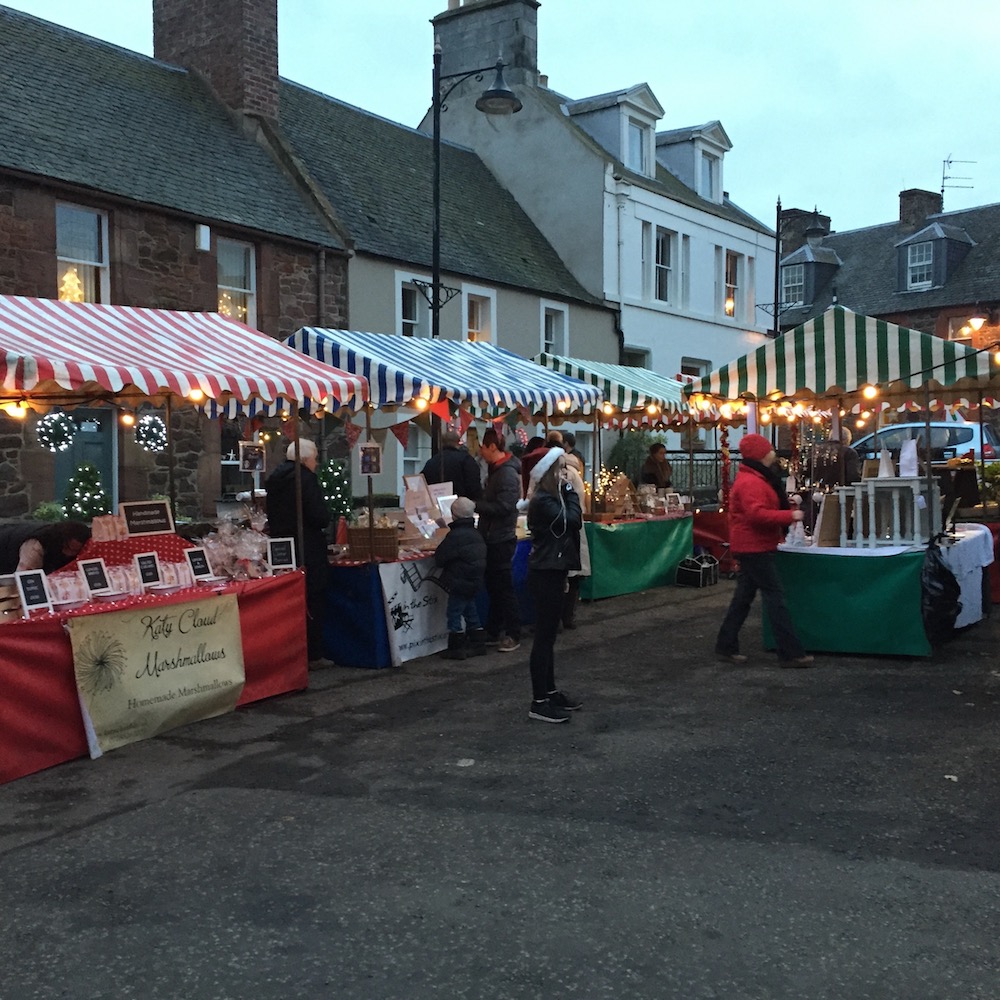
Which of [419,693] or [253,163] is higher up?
[253,163]

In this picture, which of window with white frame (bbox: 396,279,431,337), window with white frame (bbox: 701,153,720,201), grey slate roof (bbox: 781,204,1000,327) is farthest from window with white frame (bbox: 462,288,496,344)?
grey slate roof (bbox: 781,204,1000,327)

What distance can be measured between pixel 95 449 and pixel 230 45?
319 inches

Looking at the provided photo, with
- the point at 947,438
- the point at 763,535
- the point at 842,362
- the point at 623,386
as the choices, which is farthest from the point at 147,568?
the point at 947,438

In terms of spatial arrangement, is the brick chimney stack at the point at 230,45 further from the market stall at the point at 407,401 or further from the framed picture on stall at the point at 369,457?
the framed picture on stall at the point at 369,457

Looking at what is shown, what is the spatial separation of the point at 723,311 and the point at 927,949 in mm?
Result: 28009

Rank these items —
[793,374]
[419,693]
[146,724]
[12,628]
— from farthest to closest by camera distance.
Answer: [793,374] < [419,693] < [146,724] < [12,628]

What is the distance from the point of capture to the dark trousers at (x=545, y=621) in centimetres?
687

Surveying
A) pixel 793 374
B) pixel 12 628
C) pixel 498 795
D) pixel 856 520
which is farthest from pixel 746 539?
pixel 12 628

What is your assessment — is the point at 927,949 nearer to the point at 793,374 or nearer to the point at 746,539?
the point at 746,539

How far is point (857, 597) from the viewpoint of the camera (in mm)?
8859

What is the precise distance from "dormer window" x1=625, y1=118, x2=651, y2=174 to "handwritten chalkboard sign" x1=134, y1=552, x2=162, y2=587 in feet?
75.4

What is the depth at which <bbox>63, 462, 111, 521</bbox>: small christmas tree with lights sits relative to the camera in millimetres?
14336

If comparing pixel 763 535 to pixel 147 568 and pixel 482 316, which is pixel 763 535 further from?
pixel 482 316

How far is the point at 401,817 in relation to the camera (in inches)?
204
